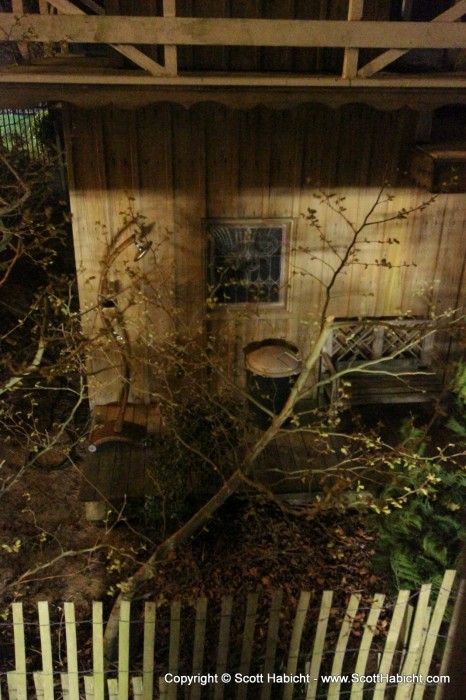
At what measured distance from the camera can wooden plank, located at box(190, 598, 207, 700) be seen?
13.9 feet

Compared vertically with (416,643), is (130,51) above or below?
above

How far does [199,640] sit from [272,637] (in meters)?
0.53

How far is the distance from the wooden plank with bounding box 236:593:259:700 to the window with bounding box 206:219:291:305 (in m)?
4.10

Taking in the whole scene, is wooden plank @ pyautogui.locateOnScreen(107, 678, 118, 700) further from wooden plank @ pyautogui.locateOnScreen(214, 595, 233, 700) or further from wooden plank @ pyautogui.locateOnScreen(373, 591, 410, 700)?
wooden plank @ pyautogui.locateOnScreen(373, 591, 410, 700)

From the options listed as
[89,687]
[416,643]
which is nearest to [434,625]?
[416,643]

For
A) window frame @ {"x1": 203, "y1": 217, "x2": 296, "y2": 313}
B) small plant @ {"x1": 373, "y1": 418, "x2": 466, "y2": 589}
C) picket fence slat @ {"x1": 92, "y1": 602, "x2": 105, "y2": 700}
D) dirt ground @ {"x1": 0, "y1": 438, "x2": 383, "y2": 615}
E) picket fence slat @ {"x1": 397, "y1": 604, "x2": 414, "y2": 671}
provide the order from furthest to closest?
window frame @ {"x1": 203, "y1": 217, "x2": 296, "y2": 313}
dirt ground @ {"x1": 0, "y1": 438, "x2": 383, "y2": 615}
small plant @ {"x1": 373, "y1": 418, "x2": 466, "y2": 589}
picket fence slat @ {"x1": 397, "y1": 604, "x2": 414, "y2": 671}
picket fence slat @ {"x1": 92, "y1": 602, "x2": 105, "y2": 700}

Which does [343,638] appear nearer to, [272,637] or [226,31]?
[272,637]

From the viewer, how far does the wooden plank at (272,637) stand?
4.28 meters

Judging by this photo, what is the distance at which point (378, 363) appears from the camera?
809 centimetres

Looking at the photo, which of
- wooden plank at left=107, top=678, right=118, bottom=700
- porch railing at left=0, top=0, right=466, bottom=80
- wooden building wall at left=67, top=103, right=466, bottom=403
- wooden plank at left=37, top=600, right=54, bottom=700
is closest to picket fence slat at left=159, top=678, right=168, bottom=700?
wooden plank at left=107, top=678, right=118, bottom=700

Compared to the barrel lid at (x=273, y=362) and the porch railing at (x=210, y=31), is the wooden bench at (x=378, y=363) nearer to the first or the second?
the barrel lid at (x=273, y=362)

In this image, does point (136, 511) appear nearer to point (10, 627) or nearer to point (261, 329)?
point (10, 627)

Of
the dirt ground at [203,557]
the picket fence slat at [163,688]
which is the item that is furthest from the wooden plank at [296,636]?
the dirt ground at [203,557]

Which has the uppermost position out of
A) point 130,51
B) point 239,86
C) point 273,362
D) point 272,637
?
point 130,51
